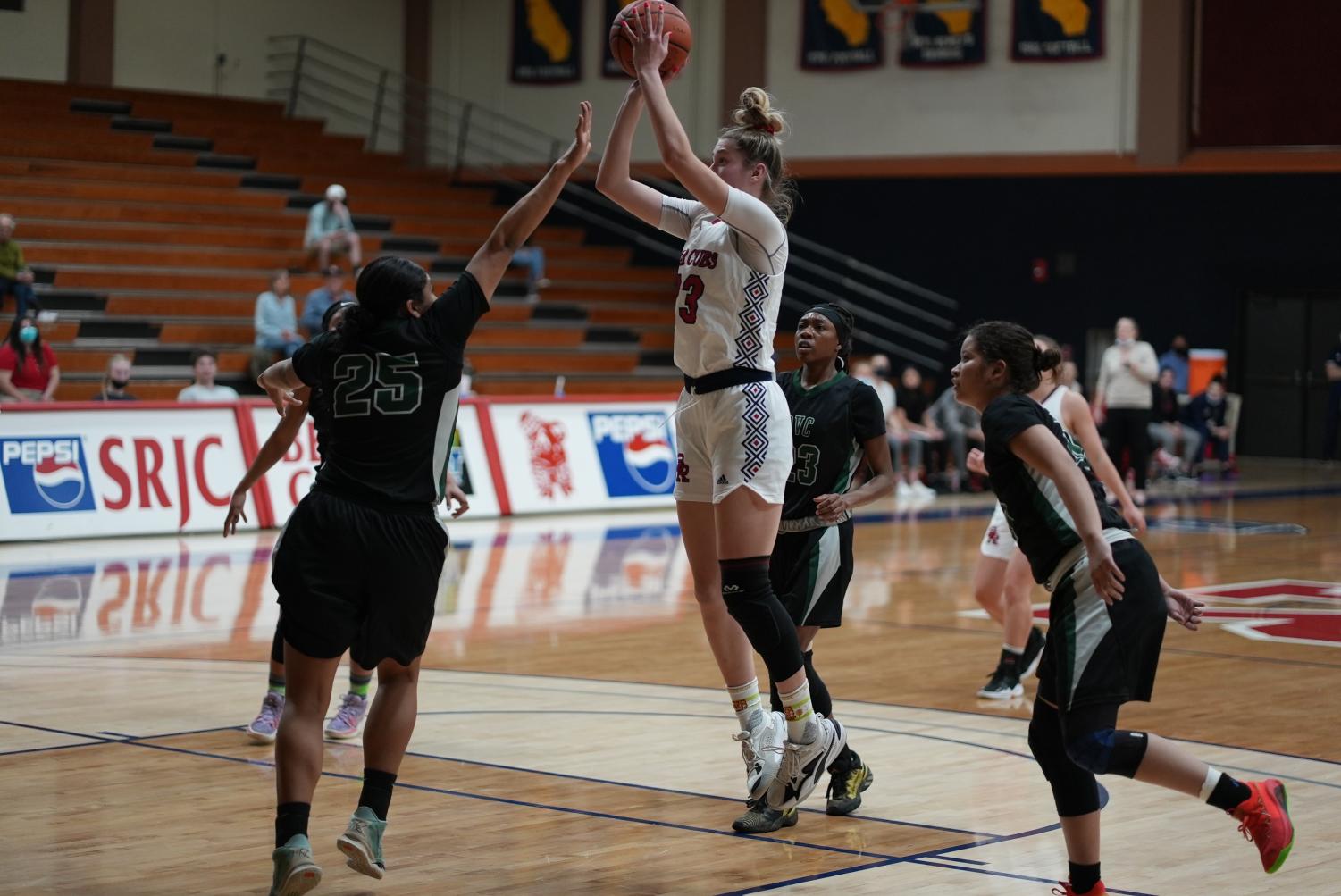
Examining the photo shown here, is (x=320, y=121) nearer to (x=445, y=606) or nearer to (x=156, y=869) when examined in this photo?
(x=445, y=606)

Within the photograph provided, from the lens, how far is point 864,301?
25203mm

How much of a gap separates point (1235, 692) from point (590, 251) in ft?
56.4

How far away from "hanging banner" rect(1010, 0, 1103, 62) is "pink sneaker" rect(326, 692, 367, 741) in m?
17.6

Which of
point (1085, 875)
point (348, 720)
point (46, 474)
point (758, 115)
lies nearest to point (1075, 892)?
point (1085, 875)

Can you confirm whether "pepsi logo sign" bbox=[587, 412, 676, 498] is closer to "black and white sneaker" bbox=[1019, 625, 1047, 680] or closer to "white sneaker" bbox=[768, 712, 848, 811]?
"black and white sneaker" bbox=[1019, 625, 1047, 680]

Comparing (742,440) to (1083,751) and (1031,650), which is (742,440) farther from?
(1031,650)

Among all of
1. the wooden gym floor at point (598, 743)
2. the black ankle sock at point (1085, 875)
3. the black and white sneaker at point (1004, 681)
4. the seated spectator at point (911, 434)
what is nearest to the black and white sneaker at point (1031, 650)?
the black and white sneaker at point (1004, 681)

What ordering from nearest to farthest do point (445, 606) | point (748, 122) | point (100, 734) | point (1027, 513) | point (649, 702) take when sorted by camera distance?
1. point (1027, 513)
2. point (748, 122)
3. point (100, 734)
4. point (649, 702)
5. point (445, 606)

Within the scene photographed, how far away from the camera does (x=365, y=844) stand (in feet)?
15.4

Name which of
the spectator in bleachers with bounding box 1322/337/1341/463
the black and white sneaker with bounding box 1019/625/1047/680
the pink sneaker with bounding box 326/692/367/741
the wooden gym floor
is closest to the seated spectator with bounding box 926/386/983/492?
the spectator in bleachers with bounding box 1322/337/1341/463

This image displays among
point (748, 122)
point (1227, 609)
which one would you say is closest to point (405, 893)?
point (748, 122)

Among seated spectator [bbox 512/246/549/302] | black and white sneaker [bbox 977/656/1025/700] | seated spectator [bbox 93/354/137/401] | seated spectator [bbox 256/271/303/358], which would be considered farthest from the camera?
seated spectator [bbox 512/246/549/302]

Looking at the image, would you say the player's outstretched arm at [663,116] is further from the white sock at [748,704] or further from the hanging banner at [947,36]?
the hanging banner at [947,36]

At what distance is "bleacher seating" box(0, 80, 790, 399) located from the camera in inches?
722
